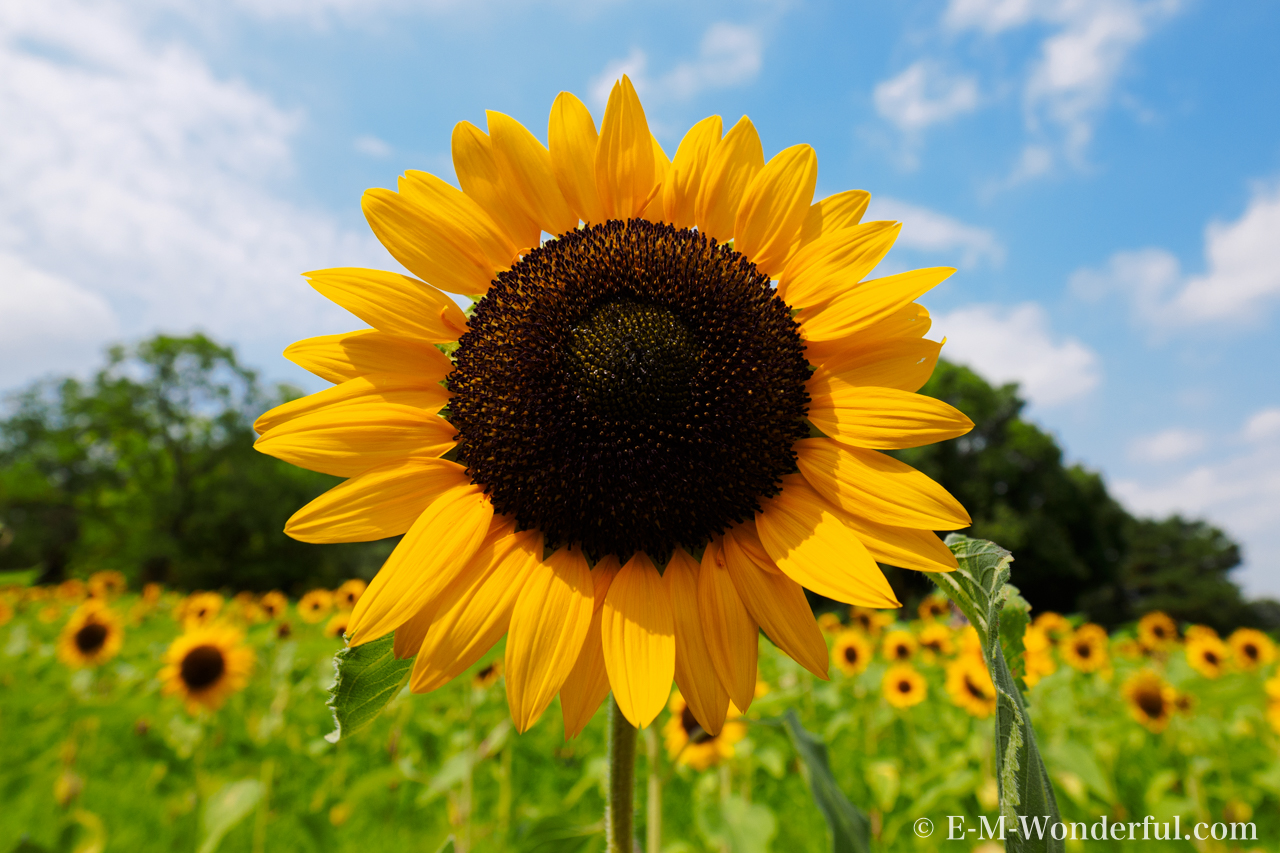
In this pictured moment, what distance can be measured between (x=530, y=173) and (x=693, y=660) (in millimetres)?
1102

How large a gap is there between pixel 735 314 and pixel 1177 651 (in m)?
11.7

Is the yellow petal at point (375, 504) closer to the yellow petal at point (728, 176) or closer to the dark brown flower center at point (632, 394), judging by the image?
the dark brown flower center at point (632, 394)

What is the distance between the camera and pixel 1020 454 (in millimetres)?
32969

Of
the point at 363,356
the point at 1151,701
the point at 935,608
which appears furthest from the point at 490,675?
the point at 935,608

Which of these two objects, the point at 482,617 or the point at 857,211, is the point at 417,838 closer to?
the point at 482,617

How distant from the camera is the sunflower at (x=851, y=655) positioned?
6.97m

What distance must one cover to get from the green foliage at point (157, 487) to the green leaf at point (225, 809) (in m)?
31.4

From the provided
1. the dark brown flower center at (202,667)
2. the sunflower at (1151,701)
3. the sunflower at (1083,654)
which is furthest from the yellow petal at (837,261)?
the sunflower at (1083,654)

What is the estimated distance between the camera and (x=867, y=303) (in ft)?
4.38

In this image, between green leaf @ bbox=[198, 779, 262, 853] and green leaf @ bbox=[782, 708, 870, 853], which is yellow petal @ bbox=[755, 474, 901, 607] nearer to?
green leaf @ bbox=[782, 708, 870, 853]

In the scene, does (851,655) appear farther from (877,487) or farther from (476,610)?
(476,610)

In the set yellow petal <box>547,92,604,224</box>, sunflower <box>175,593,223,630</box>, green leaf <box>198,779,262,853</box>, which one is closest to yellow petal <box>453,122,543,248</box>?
yellow petal <box>547,92,604,224</box>

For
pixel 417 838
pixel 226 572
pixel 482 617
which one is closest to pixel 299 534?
pixel 482 617

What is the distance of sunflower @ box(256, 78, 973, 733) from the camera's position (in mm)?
1233
